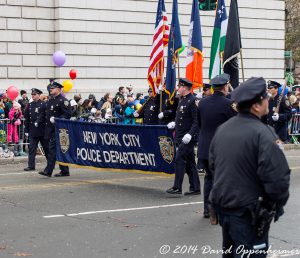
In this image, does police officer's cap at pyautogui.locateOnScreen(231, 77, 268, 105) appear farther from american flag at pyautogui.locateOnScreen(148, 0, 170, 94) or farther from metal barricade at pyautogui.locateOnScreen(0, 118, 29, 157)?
metal barricade at pyautogui.locateOnScreen(0, 118, 29, 157)

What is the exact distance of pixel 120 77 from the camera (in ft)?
93.8

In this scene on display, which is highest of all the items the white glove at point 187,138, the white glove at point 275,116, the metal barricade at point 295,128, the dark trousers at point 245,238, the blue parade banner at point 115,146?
the dark trousers at point 245,238

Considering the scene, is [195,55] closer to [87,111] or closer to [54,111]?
[54,111]

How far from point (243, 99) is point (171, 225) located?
4.57 metres

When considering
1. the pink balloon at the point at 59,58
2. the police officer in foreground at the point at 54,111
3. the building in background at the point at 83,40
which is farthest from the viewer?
the building in background at the point at 83,40

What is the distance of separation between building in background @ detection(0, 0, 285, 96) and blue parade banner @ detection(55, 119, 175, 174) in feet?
36.0

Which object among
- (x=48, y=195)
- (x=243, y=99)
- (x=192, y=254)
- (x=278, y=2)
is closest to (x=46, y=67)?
(x=278, y=2)

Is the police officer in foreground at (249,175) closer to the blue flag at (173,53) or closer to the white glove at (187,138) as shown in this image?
the white glove at (187,138)

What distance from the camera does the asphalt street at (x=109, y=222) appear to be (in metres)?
8.55

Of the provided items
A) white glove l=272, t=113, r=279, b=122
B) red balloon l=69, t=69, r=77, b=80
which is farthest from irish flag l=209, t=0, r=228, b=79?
red balloon l=69, t=69, r=77, b=80

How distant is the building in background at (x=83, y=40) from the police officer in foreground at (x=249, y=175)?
67.6ft

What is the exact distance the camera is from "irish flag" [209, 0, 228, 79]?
16109mm

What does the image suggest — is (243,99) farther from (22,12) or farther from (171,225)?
(22,12)

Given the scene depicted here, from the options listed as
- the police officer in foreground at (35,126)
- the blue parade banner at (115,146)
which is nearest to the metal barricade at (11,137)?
the police officer in foreground at (35,126)
